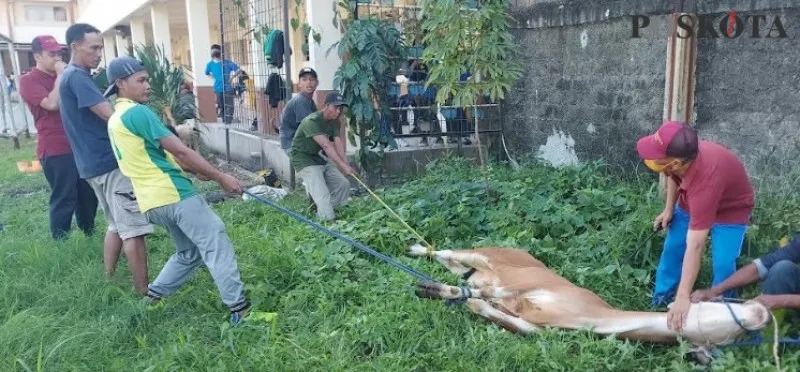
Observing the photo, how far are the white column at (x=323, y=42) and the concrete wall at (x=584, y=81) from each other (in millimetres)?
2142

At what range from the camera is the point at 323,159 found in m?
5.81

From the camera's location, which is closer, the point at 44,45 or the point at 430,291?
the point at 430,291

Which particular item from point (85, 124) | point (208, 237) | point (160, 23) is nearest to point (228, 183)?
point (208, 237)

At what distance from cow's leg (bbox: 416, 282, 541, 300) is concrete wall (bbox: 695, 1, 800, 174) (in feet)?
7.86

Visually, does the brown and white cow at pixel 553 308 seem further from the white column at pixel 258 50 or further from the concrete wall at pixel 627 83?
the white column at pixel 258 50

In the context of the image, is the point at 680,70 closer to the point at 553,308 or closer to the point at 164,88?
the point at 553,308

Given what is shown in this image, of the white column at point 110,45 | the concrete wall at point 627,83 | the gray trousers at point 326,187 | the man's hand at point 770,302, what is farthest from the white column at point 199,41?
the white column at point 110,45

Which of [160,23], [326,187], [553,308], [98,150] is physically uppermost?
[160,23]

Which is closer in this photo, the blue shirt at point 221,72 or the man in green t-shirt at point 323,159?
the man in green t-shirt at point 323,159

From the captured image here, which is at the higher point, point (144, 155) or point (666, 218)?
point (144, 155)

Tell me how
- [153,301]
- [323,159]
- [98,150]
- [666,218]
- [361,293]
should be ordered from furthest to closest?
[323,159]
[98,150]
[361,293]
[153,301]
[666,218]

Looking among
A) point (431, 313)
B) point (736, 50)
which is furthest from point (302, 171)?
point (736, 50)

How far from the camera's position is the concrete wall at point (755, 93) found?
14.0 ft

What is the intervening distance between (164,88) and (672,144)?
807 cm
